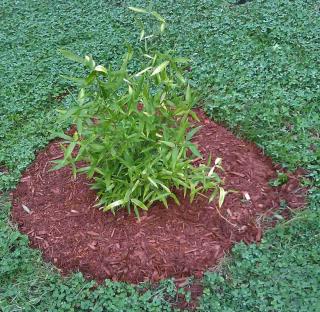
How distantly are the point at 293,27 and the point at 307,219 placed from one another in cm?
214

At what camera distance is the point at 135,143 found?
2969mm

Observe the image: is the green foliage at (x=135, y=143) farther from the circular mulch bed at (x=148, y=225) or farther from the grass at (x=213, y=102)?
the grass at (x=213, y=102)

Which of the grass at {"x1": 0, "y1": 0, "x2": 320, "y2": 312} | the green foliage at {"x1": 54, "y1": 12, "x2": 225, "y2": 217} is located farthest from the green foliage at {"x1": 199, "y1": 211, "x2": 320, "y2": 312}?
the green foliage at {"x1": 54, "y1": 12, "x2": 225, "y2": 217}

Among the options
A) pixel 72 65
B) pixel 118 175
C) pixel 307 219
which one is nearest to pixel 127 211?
pixel 118 175

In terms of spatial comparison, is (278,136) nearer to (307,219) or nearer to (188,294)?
(307,219)

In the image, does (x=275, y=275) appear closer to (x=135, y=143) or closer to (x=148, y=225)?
(x=148, y=225)

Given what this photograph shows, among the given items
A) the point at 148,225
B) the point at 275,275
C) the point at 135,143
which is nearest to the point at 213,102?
the point at 135,143

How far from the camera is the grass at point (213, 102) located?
2727 millimetres

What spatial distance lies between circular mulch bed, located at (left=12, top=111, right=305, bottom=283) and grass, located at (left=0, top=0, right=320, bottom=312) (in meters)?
0.08

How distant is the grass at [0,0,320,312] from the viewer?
8.95ft

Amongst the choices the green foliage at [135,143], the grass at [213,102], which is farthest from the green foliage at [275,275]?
the green foliage at [135,143]

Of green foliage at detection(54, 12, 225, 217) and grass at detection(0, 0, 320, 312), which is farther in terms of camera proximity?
green foliage at detection(54, 12, 225, 217)

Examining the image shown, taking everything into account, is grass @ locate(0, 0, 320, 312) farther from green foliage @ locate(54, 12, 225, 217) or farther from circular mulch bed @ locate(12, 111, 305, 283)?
green foliage @ locate(54, 12, 225, 217)

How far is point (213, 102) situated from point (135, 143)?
3.58ft
